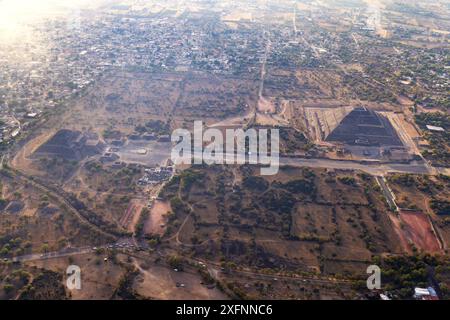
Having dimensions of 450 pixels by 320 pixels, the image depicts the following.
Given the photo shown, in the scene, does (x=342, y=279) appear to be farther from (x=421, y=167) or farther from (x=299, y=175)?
(x=421, y=167)

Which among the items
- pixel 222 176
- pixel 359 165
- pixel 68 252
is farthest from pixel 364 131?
pixel 68 252

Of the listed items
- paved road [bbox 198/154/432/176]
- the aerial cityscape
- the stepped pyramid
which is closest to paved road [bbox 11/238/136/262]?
the aerial cityscape

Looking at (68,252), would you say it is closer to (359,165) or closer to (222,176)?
(222,176)

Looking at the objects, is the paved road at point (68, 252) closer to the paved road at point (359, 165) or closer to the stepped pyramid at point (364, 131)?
the paved road at point (359, 165)

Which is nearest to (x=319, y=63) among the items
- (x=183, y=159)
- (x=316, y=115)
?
(x=316, y=115)

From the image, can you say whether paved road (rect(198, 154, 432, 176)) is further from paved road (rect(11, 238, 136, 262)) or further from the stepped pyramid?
paved road (rect(11, 238, 136, 262))

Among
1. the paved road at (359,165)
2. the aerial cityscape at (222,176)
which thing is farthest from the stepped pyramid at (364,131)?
the paved road at (359,165)
